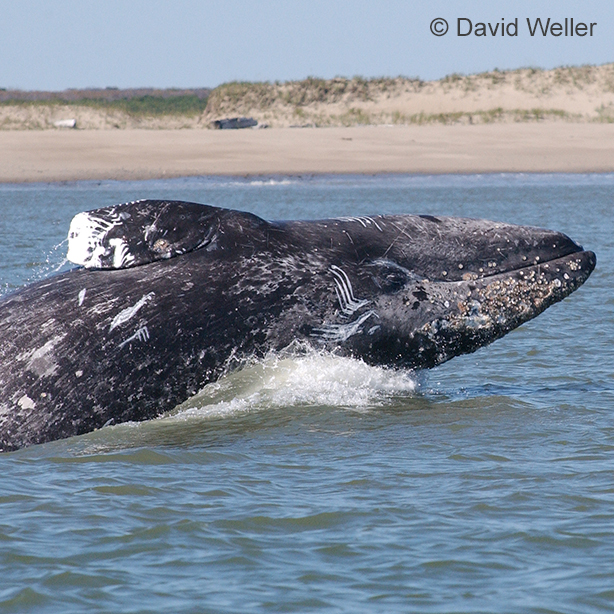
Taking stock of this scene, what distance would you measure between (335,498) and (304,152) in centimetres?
3631

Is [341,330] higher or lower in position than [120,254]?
lower

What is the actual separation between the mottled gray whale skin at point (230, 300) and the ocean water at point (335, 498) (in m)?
0.23

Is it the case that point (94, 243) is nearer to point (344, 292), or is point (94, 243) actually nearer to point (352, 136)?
point (344, 292)

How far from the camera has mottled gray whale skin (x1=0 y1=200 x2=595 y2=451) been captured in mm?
6676

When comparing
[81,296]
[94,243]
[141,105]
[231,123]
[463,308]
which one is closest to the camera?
[94,243]

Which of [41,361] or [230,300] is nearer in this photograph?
[41,361]

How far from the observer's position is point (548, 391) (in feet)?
28.6

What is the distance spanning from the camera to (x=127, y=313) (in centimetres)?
680

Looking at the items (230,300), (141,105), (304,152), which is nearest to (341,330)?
(230,300)

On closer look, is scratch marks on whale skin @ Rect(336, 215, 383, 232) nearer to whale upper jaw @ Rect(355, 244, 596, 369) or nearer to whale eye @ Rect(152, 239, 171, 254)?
whale upper jaw @ Rect(355, 244, 596, 369)

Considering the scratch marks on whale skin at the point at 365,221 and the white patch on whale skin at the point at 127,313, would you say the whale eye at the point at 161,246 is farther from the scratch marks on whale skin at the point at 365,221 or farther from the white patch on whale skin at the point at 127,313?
the scratch marks on whale skin at the point at 365,221

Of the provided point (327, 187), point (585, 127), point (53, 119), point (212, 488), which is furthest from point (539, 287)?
point (53, 119)

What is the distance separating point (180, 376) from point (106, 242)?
993 mm

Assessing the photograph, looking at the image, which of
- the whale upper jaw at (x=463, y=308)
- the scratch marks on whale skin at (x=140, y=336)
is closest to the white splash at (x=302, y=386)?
the whale upper jaw at (x=463, y=308)
